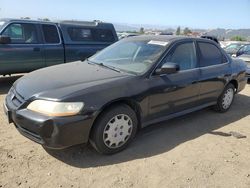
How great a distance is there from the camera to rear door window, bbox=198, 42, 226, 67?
5281 mm

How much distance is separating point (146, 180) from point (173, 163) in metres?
0.59

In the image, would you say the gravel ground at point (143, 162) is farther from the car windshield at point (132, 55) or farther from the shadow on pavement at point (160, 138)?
the car windshield at point (132, 55)

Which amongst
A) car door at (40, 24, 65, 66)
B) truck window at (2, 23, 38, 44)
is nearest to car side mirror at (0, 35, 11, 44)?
truck window at (2, 23, 38, 44)

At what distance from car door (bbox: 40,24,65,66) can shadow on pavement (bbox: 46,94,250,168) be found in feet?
13.7

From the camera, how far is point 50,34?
314 inches

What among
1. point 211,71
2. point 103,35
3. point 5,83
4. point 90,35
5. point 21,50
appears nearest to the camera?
point 211,71

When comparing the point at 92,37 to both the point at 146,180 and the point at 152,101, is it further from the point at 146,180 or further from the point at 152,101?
the point at 146,180

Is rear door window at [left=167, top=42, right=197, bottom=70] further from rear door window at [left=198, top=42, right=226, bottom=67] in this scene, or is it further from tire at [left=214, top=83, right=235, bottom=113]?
tire at [left=214, top=83, right=235, bottom=113]

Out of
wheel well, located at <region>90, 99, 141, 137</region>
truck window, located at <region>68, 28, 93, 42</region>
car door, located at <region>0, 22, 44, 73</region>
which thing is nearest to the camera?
wheel well, located at <region>90, 99, 141, 137</region>

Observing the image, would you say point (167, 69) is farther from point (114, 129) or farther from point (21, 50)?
point (21, 50)

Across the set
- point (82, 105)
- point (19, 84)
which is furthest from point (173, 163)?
point (19, 84)

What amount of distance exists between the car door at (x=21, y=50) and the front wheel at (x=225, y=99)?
4.79 meters

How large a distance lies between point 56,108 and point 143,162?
4.48 feet

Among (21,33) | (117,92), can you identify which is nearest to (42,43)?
(21,33)
